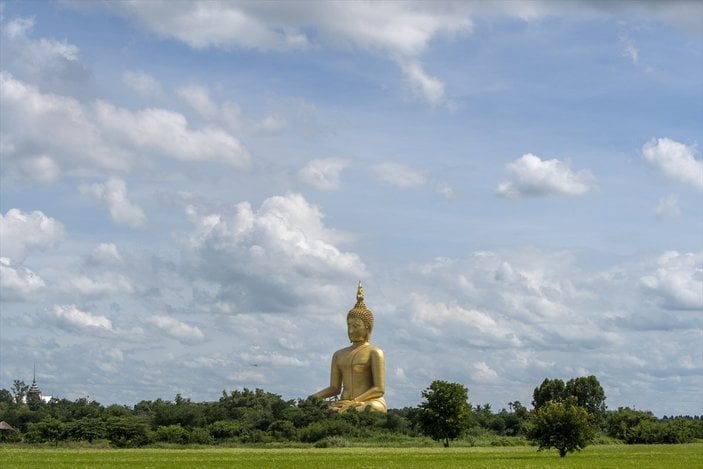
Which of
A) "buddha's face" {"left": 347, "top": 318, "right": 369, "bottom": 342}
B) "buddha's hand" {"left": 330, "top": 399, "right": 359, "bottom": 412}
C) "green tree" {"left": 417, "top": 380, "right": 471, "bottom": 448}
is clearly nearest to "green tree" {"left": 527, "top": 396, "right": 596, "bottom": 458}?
"green tree" {"left": 417, "top": 380, "right": 471, "bottom": 448}

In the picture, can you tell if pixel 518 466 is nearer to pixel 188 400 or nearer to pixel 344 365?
pixel 344 365

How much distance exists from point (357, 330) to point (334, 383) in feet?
18.8

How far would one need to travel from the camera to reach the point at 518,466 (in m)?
42.9

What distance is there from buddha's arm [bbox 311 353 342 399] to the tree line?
11.1ft

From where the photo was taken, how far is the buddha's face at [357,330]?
317ft

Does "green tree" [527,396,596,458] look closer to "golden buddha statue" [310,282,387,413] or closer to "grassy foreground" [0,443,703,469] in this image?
"grassy foreground" [0,443,703,469]

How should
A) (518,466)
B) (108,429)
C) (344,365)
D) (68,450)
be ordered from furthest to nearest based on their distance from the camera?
(344,365) → (108,429) → (68,450) → (518,466)

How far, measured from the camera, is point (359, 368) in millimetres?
96125

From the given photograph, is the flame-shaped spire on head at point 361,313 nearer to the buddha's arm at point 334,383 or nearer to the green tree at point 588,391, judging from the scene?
the buddha's arm at point 334,383

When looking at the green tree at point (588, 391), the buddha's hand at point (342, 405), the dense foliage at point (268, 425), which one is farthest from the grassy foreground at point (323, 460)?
the green tree at point (588, 391)

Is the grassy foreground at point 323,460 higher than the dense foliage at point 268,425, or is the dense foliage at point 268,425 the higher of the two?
the dense foliage at point 268,425

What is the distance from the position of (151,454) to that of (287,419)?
1195 inches

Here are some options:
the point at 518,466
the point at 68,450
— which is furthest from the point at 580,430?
the point at 68,450

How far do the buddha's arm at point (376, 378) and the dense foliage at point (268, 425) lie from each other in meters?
4.40
